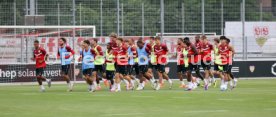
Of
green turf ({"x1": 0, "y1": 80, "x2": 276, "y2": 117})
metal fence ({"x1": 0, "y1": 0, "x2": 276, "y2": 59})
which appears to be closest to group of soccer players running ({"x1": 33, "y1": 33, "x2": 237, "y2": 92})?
green turf ({"x1": 0, "y1": 80, "x2": 276, "y2": 117})

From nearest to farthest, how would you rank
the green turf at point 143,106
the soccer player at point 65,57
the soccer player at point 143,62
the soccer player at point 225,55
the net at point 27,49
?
the green turf at point 143,106, the soccer player at point 225,55, the soccer player at point 65,57, the soccer player at point 143,62, the net at point 27,49

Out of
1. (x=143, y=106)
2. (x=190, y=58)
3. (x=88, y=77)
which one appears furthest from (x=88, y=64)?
(x=143, y=106)

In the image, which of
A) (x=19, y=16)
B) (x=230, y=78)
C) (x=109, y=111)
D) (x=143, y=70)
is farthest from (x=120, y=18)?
(x=109, y=111)

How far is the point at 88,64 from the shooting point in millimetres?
31766

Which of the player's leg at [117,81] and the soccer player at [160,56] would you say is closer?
the player's leg at [117,81]

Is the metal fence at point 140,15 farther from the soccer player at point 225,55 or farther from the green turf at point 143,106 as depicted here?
the green turf at point 143,106

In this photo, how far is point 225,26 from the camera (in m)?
48.0

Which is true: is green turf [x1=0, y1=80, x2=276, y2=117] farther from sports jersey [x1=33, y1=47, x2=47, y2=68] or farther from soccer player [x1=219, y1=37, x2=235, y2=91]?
sports jersey [x1=33, y1=47, x2=47, y2=68]

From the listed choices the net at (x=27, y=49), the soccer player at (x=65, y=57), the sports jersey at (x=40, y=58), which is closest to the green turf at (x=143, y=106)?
the soccer player at (x=65, y=57)

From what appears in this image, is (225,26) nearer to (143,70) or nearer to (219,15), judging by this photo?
(219,15)

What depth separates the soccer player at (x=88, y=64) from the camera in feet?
103

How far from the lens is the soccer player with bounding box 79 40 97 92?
31.4 m

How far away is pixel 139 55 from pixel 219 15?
1088cm

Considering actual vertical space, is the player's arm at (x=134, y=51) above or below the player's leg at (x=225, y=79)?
above
